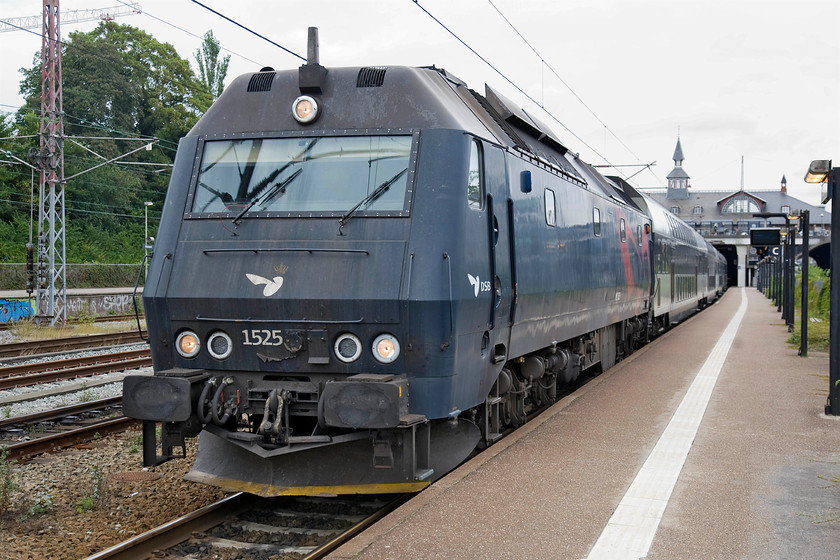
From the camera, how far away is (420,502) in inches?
235

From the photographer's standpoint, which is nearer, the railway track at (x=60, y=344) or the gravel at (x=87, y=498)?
the gravel at (x=87, y=498)

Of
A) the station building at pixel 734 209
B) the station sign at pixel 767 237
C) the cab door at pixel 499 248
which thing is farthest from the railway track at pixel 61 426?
the station building at pixel 734 209

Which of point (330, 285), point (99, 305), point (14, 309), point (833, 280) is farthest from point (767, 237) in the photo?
point (99, 305)

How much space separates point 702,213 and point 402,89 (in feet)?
372

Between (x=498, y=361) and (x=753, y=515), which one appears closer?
(x=753, y=515)

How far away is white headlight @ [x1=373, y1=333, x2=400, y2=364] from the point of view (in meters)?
6.33

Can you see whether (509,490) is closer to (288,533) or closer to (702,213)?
(288,533)

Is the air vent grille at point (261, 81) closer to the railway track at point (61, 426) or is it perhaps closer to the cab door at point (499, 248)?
the cab door at point (499, 248)

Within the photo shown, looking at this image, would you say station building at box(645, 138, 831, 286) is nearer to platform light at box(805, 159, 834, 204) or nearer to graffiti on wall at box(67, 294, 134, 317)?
graffiti on wall at box(67, 294, 134, 317)

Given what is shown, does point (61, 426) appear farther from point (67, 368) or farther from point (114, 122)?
point (114, 122)

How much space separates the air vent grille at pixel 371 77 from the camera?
7023 millimetres

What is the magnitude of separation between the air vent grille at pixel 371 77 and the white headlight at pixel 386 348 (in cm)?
216

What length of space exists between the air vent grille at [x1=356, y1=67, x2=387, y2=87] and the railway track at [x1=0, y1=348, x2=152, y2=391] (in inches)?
346

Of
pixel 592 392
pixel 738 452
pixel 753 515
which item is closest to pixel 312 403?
pixel 753 515
